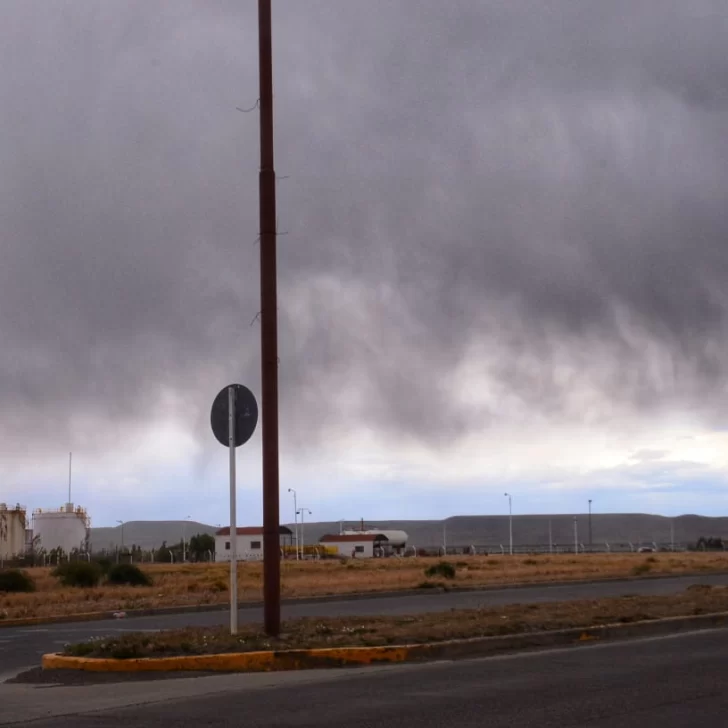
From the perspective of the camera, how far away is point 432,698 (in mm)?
10961

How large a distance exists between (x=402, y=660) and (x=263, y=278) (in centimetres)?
550

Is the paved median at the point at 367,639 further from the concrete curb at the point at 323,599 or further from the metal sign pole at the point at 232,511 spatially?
the concrete curb at the point at 323,599

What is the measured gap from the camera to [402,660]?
1435 centimetres

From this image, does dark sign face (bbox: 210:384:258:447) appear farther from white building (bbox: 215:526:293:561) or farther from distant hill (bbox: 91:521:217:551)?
distant hill (bbox: 91:521:217:551)

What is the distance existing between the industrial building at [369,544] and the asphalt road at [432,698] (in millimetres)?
90054

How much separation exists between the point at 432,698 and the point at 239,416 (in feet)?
18.0

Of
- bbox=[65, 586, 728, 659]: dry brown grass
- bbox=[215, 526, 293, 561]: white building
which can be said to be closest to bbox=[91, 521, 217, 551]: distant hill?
bbox=[215, 526, 293, 561]: white building

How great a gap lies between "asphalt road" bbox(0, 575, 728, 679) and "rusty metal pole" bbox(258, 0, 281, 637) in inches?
144

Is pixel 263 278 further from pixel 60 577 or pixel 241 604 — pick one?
pixel 60 577

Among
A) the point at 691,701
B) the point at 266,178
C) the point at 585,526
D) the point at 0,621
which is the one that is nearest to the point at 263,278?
the point at 266,178

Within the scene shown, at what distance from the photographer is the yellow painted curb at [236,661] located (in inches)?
533

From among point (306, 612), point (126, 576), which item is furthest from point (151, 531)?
point (306, 612)

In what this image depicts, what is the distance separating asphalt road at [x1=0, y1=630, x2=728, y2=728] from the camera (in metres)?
9.73

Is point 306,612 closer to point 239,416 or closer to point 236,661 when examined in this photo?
point 239,416
